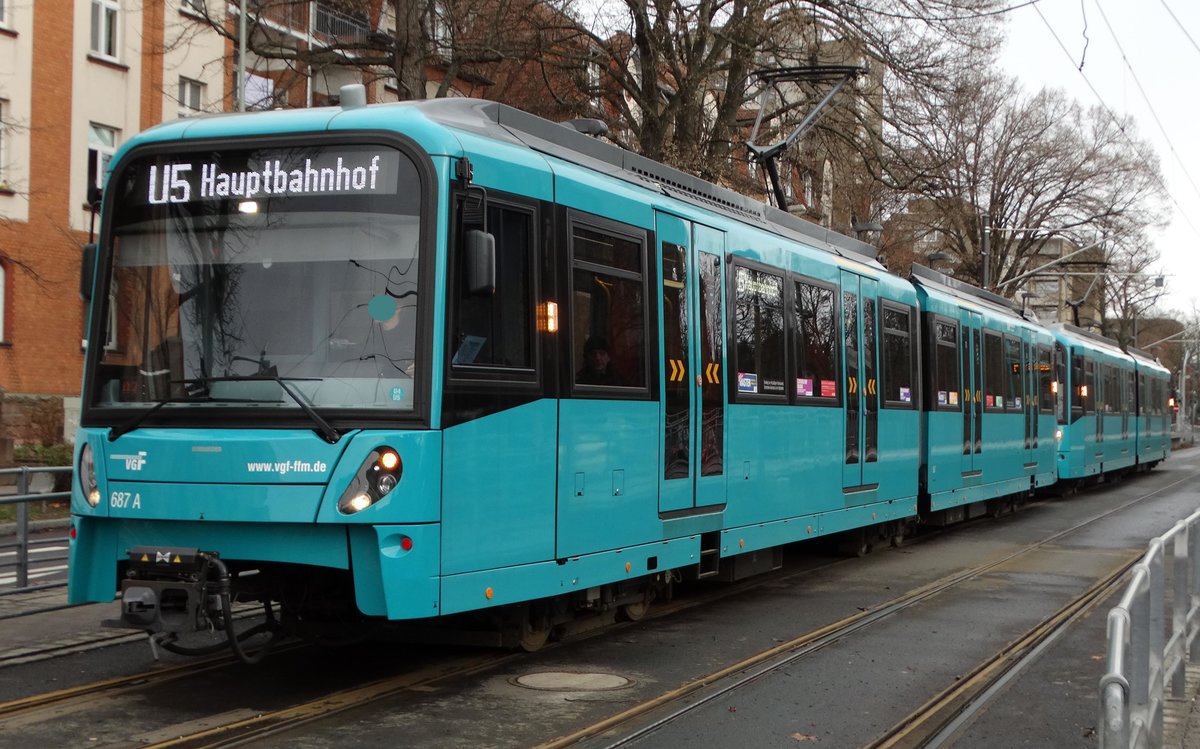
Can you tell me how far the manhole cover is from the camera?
7988 mm

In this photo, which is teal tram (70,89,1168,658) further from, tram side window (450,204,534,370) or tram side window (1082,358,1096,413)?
tram side window (1082,358,1096,413)

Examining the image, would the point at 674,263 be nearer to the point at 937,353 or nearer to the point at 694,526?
the point at 694,526

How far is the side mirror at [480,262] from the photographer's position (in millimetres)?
7203

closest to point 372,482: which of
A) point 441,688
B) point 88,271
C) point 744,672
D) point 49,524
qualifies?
point 441,688

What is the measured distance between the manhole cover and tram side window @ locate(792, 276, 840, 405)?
4807mm

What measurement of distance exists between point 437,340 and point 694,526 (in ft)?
12.0

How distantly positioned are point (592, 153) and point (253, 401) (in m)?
3.49

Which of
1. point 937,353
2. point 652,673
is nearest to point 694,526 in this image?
point 652,673

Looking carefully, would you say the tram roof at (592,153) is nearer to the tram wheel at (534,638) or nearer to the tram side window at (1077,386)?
the tram wheel at (534,638)

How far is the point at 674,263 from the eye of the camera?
999 centimetres

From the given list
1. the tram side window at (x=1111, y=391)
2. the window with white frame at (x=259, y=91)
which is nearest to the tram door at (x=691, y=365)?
the window with white frame at (x=259, y=91)

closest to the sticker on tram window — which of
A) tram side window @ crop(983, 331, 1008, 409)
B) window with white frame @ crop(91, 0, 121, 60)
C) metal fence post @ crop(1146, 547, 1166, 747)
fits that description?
metal fence post @ crop(1146, 547, 1166, 747)

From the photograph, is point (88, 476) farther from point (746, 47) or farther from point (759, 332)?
point (746, 47)

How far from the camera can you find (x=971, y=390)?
1938 cm
